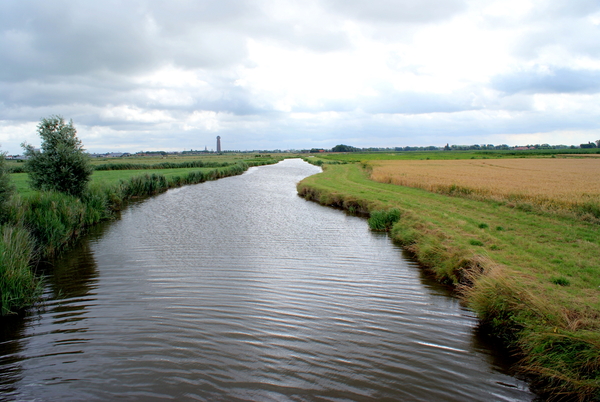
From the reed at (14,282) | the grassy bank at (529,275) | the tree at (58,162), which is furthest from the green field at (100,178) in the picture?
the grassy bank at (529,275)

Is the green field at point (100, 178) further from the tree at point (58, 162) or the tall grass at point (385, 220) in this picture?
the tall grass at point (385, 220)

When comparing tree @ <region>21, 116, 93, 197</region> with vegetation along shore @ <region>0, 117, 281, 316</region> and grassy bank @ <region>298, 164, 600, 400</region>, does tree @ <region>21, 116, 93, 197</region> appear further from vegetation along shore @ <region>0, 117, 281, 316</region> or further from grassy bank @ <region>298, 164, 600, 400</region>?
grassy bank @ <region>298, 164, 600, 400</region>

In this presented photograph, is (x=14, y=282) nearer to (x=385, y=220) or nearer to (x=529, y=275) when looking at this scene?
(x=529, y=275)

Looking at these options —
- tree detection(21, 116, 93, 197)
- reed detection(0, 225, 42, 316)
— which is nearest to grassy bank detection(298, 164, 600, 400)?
reed detection(0, 225, 42, 316)

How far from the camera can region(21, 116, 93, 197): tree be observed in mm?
16844

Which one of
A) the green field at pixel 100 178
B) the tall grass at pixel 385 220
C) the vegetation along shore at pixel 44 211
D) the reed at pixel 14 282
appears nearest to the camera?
the reed at pixel 14 282

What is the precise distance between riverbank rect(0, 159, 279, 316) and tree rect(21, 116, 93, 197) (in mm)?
808

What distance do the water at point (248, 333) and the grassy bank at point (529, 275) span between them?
516 millimetres

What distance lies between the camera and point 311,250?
12359mm

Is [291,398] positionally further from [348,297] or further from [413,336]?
[348,297]

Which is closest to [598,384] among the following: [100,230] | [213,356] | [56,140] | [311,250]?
[213,356]

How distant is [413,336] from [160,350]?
4.48 metres

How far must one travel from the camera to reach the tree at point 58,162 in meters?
16.8

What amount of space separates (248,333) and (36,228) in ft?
32.2
